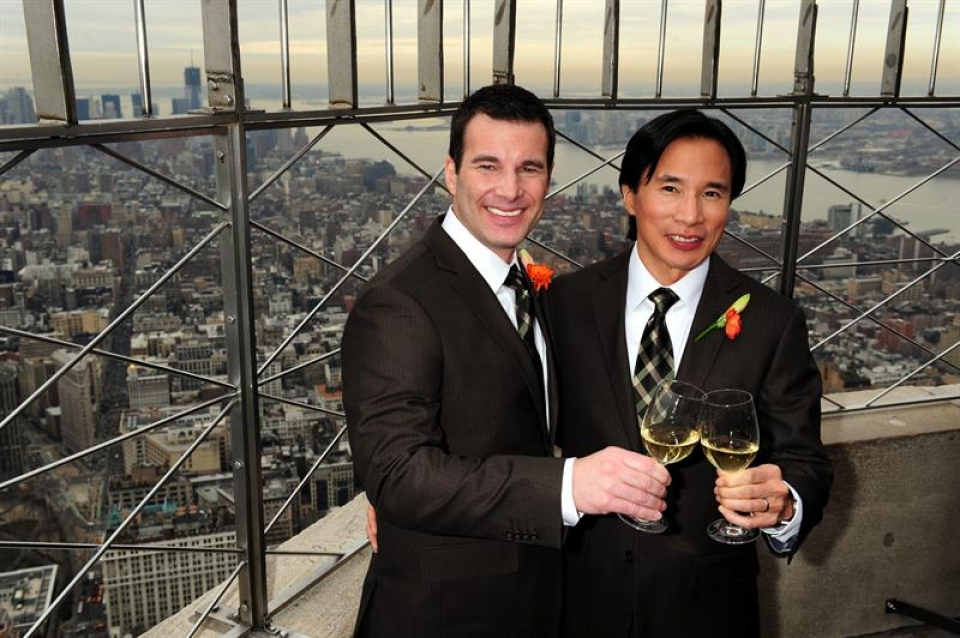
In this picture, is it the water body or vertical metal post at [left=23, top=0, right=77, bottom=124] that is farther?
the water body

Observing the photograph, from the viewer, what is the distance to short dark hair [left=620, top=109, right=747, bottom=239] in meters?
1.57

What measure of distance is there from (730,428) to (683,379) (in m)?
0.23

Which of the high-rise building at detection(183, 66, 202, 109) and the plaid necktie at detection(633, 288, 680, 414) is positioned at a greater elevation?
the high-rise building at detection(183, 66, 202, 109)

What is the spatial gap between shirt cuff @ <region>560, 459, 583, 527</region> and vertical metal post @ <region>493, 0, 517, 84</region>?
177cm

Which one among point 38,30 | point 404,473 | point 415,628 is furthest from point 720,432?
point 38,30

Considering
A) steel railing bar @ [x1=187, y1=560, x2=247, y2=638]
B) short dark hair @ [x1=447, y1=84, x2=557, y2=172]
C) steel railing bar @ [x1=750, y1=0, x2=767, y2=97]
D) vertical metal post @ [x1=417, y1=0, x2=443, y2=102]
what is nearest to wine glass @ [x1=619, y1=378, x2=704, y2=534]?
short dark hair @ [x1=447, y1=84, x2=557, y2=172]

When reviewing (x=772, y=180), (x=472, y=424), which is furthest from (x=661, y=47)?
(x=472, y=424)

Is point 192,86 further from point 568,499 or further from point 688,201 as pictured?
point 568,499

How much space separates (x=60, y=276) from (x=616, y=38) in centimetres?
197

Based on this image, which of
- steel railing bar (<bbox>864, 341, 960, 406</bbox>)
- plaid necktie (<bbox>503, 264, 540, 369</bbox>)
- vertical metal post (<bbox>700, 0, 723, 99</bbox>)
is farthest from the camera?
steel railing bar (<bbox>864, 341, 960, 406</bbox>)

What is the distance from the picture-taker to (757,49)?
10.1 feet

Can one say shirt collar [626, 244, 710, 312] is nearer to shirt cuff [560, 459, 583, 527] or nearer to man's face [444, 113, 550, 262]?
man's face [444, 113, 550, 262]

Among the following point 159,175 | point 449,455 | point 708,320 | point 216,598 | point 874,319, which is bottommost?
point 216,598

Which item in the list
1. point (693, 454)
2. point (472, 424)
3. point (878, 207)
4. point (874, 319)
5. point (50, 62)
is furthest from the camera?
point (874, 319)
